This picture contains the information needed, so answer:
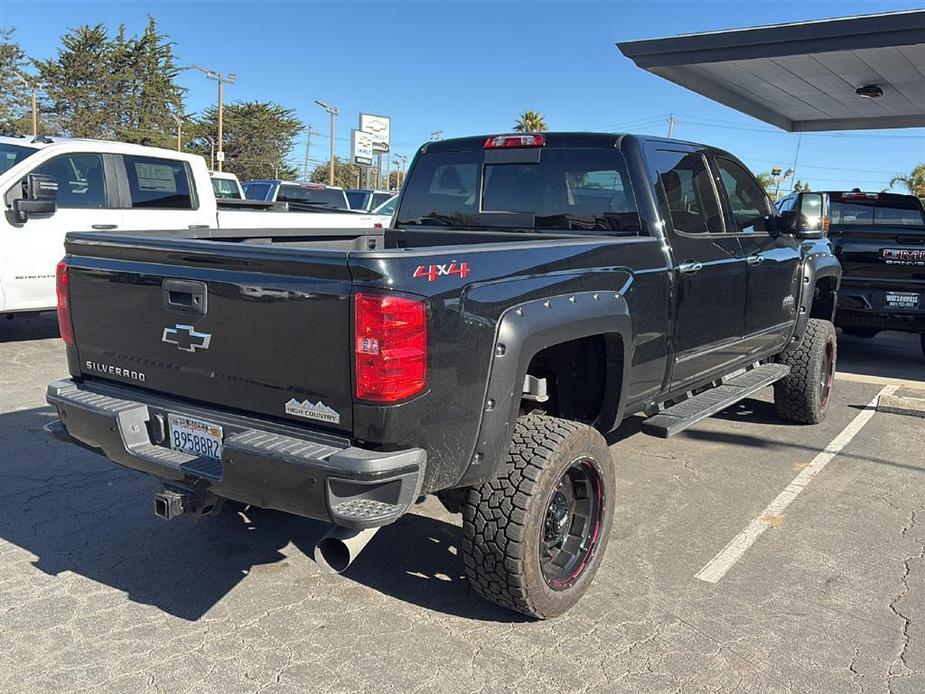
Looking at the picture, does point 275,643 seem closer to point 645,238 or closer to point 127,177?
point 645,238

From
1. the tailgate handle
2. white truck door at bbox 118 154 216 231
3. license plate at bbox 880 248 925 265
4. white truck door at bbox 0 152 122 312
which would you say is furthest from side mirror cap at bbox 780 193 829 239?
white truck door at bbox 0 152 122 312

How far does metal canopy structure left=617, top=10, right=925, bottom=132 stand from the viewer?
9.14 m

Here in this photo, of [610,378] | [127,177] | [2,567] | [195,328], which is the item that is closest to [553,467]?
[610,378]

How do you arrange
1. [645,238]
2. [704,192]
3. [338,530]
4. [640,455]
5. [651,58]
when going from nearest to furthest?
1. [338,530]
2. [645,238]
3. [704,192]
4. [640,455]
5. [651,58]

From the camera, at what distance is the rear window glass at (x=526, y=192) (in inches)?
164

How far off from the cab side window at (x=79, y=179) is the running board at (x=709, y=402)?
651 cm

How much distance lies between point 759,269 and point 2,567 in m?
4.53

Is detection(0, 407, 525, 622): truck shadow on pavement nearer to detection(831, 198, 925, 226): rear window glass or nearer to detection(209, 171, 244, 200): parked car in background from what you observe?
detection(831, 198, 925, 226): rear window glass

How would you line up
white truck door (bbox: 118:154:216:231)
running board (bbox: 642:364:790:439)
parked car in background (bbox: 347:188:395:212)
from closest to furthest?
1. running board (bbox: 642:364:790:439)
2. white truck door (bbox: 118:154:216:231)
3. parked car in background (bbox: 347:188:395:212)

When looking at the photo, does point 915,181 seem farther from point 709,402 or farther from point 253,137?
point 253,137

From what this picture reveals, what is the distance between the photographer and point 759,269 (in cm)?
512

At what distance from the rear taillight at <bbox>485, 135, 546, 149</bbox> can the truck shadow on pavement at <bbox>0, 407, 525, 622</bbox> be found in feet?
6.99

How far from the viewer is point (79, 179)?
26.8ft

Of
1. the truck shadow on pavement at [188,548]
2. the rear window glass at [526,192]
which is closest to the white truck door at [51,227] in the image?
the truck shadow on pavement at [188,548]
